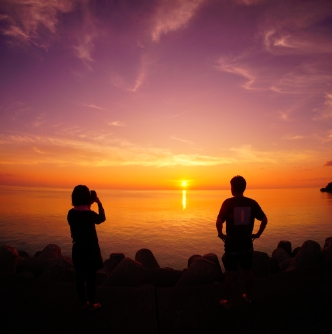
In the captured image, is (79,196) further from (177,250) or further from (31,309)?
(177,250)

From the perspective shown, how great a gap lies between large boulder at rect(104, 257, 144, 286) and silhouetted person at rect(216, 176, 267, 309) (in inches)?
84.8

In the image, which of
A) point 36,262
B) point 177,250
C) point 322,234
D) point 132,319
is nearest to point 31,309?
point 132,319

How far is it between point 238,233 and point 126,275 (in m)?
2.87

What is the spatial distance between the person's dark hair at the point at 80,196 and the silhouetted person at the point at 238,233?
214 cm

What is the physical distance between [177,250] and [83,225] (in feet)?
48.5

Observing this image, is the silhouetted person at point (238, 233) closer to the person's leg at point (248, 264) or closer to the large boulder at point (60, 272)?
the person's leg at point (248, 264)

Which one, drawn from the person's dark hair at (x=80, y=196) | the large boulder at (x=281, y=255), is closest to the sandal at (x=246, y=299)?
the person's dark hair at (x=80, y=196)

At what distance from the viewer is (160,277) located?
625 centimetres

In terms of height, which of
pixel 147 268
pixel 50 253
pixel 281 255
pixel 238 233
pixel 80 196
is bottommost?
pixel 281 255

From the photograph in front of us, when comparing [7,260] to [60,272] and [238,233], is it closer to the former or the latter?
[60,272]

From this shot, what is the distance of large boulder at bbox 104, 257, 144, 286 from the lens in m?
5.18

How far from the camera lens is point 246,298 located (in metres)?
4.02

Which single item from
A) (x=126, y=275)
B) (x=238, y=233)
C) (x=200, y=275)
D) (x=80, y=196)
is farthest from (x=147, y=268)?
(x=80, y=196)

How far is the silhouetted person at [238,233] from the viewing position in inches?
149
